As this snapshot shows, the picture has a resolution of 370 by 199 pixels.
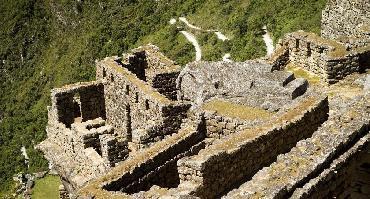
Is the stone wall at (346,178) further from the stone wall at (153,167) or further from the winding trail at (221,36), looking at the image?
the winding trail at (221,36)

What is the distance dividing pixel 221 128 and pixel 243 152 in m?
2.57

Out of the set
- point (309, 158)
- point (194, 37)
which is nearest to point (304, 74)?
point (309, 158)

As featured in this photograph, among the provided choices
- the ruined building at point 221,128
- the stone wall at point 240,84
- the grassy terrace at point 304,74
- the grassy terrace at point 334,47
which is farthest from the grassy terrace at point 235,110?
the grassy terrace at point 334,47

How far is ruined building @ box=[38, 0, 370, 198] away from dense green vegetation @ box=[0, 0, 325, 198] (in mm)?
29332

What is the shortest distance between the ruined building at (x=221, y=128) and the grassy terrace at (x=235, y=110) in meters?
0.02

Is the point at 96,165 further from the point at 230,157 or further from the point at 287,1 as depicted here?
the point at 287,1

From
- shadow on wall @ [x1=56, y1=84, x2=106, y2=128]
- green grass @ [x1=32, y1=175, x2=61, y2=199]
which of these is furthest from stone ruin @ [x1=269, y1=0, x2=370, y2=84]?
green grass @ [x1=32, y1=175, x2=61, y2=199]

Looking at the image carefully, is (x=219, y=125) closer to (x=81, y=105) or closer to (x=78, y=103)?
(x=81, y=105)

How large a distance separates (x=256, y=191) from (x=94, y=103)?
12.8 m

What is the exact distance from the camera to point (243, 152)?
1070cm

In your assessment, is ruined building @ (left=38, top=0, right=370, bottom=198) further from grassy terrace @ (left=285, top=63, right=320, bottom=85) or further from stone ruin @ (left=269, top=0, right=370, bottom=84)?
grassy terrace @ (left=285, top=63, right=320, bottom=85)

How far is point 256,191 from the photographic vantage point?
8.21 metres

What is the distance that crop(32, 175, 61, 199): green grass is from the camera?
32938mm

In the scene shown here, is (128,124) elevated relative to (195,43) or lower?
elevated
